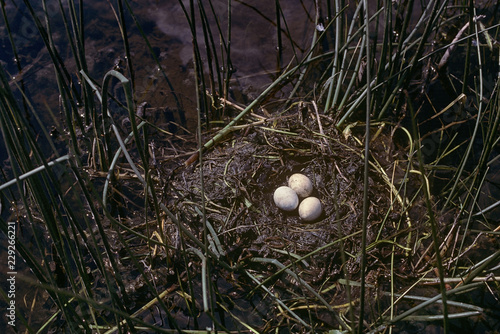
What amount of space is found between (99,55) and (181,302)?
199 centimetres

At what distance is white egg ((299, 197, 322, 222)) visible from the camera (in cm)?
221

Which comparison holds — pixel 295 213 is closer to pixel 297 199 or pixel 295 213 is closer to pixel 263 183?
pixel 297 199

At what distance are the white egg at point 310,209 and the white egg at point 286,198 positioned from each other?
50 mm

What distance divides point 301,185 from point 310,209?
0.55 feet

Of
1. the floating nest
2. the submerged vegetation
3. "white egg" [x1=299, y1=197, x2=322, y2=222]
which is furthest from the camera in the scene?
"white egg" [x1=299, y1=197, x2=322, y2=222]

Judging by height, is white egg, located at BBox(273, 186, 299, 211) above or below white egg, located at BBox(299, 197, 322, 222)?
A: above

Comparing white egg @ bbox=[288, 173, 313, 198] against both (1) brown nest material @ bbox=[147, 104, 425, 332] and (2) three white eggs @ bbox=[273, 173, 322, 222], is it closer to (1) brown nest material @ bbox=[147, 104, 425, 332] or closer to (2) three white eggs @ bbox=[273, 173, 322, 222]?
(2) three white eggs @ bbox=[273, 173, 322, 222]

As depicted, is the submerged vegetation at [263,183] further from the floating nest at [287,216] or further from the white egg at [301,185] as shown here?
the white egg at [301,185]

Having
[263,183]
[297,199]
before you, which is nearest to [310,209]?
[297,199]

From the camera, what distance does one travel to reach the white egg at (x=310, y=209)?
2209mm

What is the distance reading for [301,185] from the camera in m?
2.30

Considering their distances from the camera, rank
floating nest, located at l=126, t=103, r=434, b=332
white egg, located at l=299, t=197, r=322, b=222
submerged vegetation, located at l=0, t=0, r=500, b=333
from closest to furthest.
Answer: submerged vegetation, located at l=0, t=0, r=500, b=333 < floating nest, located at l=126, t=103, r=434, b=332 < white egg, located at l=299, t=197, r=322, b=222

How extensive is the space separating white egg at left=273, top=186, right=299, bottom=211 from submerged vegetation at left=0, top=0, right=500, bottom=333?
91 mm

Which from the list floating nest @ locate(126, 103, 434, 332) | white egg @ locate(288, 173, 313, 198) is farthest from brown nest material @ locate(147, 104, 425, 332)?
white egg @ locate(288, 173, 313, 198)
